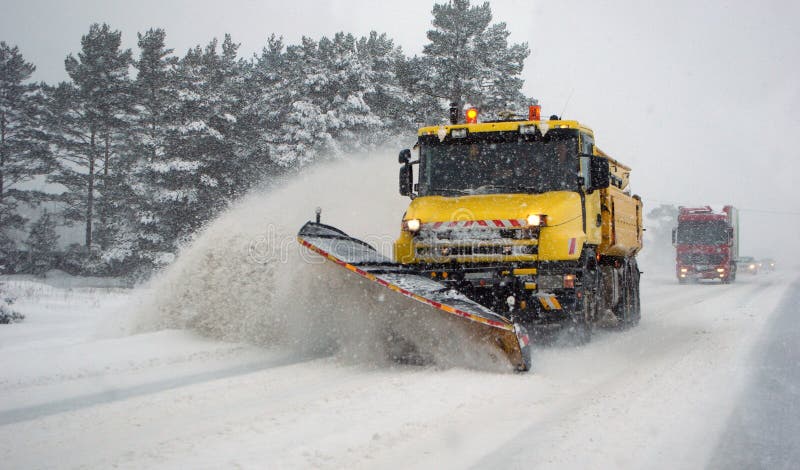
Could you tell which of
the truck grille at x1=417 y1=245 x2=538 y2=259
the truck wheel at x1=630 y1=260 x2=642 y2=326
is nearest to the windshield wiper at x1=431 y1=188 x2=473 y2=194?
the truck grille at x1=417 y1=245 x2=538 y2=259

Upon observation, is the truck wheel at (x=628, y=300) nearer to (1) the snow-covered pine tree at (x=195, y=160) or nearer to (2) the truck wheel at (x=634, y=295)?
(2) the truck wheel at (x=634, y=295)

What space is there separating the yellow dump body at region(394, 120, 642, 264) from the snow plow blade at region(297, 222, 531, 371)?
69cm

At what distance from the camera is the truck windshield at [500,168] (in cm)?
869

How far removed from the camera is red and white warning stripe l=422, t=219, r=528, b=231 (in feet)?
26.6

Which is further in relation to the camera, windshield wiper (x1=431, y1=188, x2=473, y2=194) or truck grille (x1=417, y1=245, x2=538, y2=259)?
windshield wiper (x1=431, y1=188, x2=473, y2=194)

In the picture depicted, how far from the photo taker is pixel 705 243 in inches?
1240

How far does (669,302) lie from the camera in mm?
18094

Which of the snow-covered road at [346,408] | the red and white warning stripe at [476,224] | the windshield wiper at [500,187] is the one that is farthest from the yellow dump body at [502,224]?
the snow-covered road at [346,408]

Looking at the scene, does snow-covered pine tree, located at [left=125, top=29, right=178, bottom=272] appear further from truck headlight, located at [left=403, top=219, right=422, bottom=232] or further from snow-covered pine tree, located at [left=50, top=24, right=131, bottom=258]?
truck headlight, located at [left=403, top=219, right=422, bottom=232]

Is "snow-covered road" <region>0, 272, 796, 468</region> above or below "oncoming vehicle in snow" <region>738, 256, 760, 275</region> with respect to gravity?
below

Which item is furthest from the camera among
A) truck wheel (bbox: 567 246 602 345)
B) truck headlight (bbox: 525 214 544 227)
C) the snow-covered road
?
truck wheel (bbox: 567 246 602 345)

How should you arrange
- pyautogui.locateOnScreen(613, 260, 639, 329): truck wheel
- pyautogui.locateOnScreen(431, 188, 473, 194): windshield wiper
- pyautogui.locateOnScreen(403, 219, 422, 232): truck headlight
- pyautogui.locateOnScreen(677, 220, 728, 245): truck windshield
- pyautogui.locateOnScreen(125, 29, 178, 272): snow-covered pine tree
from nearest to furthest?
pyautogui.locateOnScreen(403, 219, 422, 232): truck headlight < pyautogui.locateOnScreen(431, 188, 473, 194): windshield wiper < pyautogui.locateOnScreen(613, 260, 639, 329): truck wheel < pyautogui.locateOnScreen(125, 29, 178, 272): snow-covered pine tree < pyautogui.locateOnScreen(677, 220, 728, 245): truck windshield

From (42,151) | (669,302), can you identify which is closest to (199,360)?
(669,302)

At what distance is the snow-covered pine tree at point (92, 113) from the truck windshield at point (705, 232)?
2851 cm
